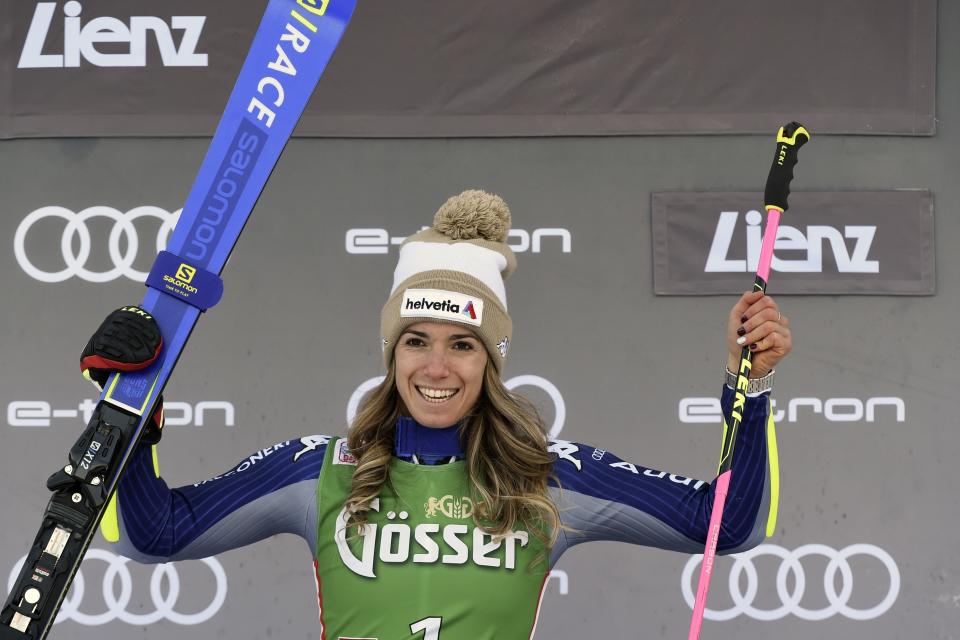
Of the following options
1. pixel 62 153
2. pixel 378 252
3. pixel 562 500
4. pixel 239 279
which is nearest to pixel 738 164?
pixel 378 252

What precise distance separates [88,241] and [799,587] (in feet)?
8.00

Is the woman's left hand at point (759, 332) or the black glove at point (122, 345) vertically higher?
the woman's left hand at point (759, 332)

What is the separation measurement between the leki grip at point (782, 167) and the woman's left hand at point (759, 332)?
6.7 inches

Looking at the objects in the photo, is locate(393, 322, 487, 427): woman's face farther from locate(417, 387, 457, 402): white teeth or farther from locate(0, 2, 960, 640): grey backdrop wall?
locate(0, 2, 960, 640): grey backdrop wall

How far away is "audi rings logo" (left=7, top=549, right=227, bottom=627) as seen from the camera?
3.40 m

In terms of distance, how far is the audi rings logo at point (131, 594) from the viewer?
340 cm

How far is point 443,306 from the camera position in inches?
75.5

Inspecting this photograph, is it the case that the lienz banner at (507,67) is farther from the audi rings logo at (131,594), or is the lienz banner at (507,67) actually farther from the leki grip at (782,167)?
the leki grip at (782,167)

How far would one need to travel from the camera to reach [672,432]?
3432mm

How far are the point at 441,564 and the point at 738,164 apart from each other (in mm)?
2011

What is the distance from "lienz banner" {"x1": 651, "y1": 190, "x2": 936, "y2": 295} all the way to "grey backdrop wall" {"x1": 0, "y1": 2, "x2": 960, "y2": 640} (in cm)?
5

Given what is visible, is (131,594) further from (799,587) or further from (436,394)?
(799,587)

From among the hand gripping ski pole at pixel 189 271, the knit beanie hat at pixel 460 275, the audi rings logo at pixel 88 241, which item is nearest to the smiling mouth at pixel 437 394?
the knit beanie hat at pixel 460 275

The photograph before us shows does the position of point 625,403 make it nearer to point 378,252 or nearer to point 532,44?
point 378,252
